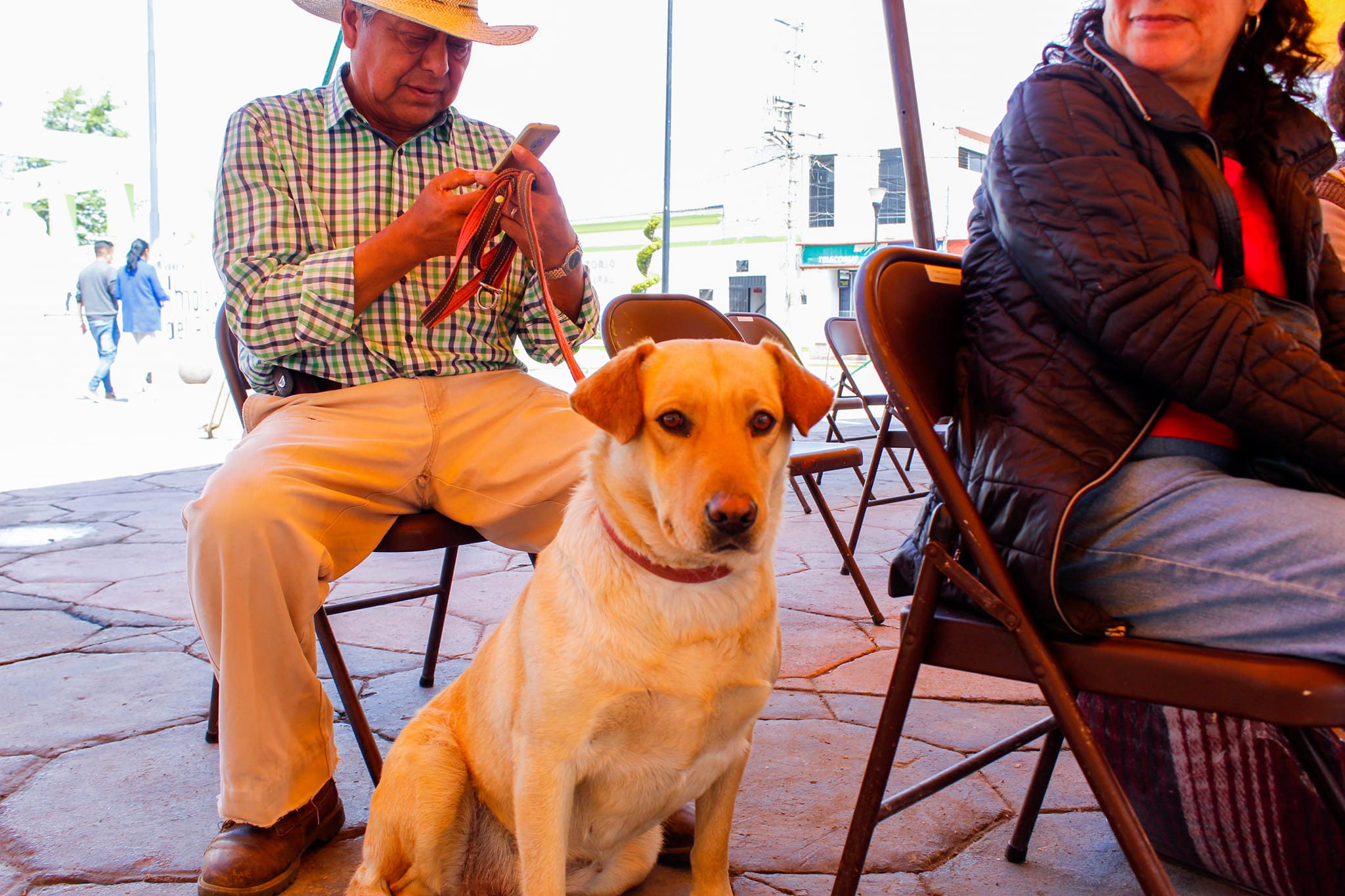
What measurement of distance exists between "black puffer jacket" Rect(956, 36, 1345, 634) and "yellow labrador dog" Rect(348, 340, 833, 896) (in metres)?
0.35

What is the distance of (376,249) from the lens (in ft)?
7.04

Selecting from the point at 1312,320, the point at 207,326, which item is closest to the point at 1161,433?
the point at 1312,320

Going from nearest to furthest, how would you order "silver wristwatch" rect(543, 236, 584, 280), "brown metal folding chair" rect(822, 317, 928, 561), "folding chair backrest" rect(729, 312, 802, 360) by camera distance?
"silver wristwatch" rect(543, 236, 584, 280) < "brown metal folding chair" rect(822, 317, 928, 561) < "folding chair backrest" rect(729, 312, 802, 360)

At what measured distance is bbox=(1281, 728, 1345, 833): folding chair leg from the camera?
1479mm

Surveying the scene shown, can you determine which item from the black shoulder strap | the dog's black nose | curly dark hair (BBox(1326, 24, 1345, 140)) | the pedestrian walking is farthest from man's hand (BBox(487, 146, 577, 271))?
the pedestrian walking

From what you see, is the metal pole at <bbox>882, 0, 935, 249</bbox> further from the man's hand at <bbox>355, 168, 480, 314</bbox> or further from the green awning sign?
the green awning sign

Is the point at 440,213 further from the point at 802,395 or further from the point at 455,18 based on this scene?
the point at 802,395

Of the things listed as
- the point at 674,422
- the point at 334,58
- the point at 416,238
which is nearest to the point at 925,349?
the point at 674,422

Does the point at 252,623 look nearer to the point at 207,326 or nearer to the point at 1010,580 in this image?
the point at 1010,580

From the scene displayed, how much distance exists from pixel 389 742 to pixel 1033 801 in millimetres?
1586

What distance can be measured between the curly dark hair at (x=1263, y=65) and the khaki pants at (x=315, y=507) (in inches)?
54.4

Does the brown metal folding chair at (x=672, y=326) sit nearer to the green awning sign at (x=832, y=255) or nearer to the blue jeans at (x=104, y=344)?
the blue jeans at (x=104, y=344)

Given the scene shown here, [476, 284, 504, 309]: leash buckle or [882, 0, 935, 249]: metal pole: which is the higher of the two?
[882, 0, 935, 249]: metal pole

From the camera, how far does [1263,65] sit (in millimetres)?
1803
